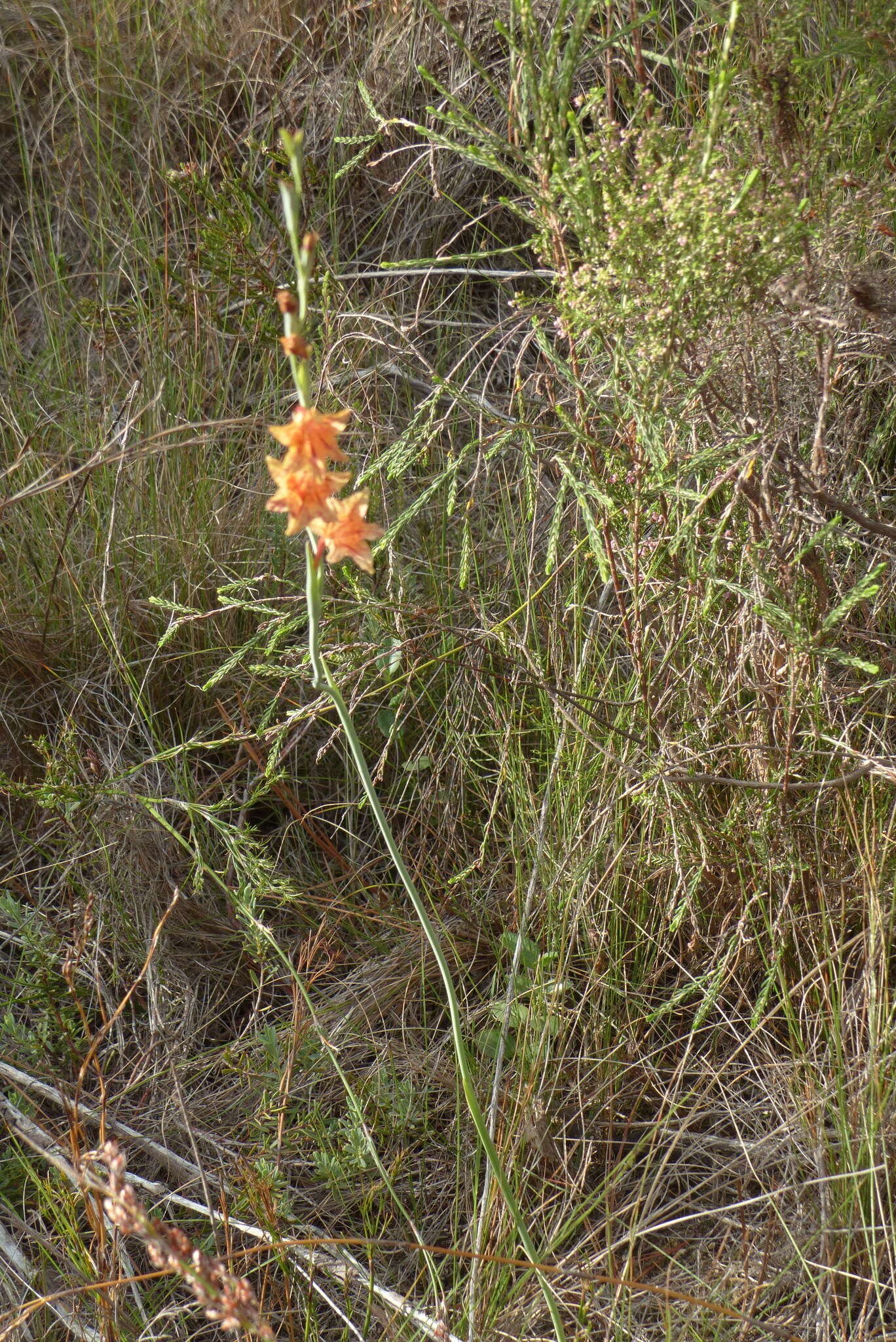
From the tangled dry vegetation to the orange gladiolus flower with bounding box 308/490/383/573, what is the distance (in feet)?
1.32

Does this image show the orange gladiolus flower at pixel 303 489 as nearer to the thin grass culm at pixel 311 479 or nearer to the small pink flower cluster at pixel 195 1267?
the thin grass culm at pixel 311 479

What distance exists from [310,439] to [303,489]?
0.04m

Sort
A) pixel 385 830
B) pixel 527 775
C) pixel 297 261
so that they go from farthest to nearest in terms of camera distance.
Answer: pixel 527 775
pixel 385 830
pixel 297 261

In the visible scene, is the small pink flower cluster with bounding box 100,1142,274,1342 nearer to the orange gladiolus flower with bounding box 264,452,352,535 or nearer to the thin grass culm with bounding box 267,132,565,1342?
the thin grass culm with bounding box 267,132,565,1342

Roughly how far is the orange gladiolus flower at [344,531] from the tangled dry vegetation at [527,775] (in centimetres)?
40


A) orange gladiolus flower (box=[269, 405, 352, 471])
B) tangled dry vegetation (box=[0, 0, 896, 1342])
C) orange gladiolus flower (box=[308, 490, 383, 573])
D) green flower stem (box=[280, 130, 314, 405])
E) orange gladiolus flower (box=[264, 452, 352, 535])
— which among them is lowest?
tangled dry vegetation (box=[0, 0, 896, 1342])

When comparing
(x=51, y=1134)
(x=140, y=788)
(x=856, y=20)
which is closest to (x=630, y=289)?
(x=856, y=20)

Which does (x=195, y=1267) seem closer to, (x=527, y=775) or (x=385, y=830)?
(x=385, y=830)

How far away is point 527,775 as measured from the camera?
1.74 m

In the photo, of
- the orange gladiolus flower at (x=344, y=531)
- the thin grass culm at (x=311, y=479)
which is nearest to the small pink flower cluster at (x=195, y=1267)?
the thin grass culm at (x=311, y=479)

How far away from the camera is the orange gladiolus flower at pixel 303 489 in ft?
2.56

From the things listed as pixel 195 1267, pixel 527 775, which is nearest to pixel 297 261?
pixel 195 1267

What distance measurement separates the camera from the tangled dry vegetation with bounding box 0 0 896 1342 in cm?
126

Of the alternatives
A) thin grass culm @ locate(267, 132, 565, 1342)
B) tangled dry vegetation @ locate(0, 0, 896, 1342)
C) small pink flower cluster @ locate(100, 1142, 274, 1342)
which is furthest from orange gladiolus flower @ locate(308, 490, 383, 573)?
small pink flower cluster @ locate(100, 1142, 274, 1342)
